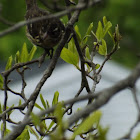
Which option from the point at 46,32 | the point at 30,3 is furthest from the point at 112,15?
the point at 46,32

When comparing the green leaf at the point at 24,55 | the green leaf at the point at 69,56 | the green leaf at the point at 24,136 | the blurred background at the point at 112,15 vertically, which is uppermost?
the blurred background at the point at 112,15

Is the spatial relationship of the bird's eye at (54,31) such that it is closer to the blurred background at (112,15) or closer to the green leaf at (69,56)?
the green leaf at (69,56)

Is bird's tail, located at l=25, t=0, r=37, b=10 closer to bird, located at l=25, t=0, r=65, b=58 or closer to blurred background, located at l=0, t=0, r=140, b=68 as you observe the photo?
bird, located at l=25, t=0, r=65, b=58

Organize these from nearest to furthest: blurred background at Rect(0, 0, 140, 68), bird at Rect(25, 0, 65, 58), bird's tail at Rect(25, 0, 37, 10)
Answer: bird at Rect(25, 0, 65, 58) → bird's tail at Rect(25, 0, 37, 10) → blurred background at Rect(0, 0, 140, 68)

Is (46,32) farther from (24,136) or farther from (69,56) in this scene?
(24,136)

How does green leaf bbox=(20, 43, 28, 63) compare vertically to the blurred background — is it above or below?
below

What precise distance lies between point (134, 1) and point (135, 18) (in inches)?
11.7

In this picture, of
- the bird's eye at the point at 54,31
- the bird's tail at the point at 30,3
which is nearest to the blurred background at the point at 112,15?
the bird's tail at the point at 30,3

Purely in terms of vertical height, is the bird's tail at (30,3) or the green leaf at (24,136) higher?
the bird's tail at (30,3)

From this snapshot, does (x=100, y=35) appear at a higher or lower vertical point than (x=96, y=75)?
higher

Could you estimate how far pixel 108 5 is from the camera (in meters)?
6.46

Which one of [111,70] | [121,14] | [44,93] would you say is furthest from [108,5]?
[44,93]

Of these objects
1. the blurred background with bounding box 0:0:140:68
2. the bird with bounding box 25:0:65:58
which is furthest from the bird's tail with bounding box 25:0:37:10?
the blurred background with bounding box 0:0:140:68

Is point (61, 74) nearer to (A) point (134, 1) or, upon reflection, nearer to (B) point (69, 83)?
(B) point (69, 83)
